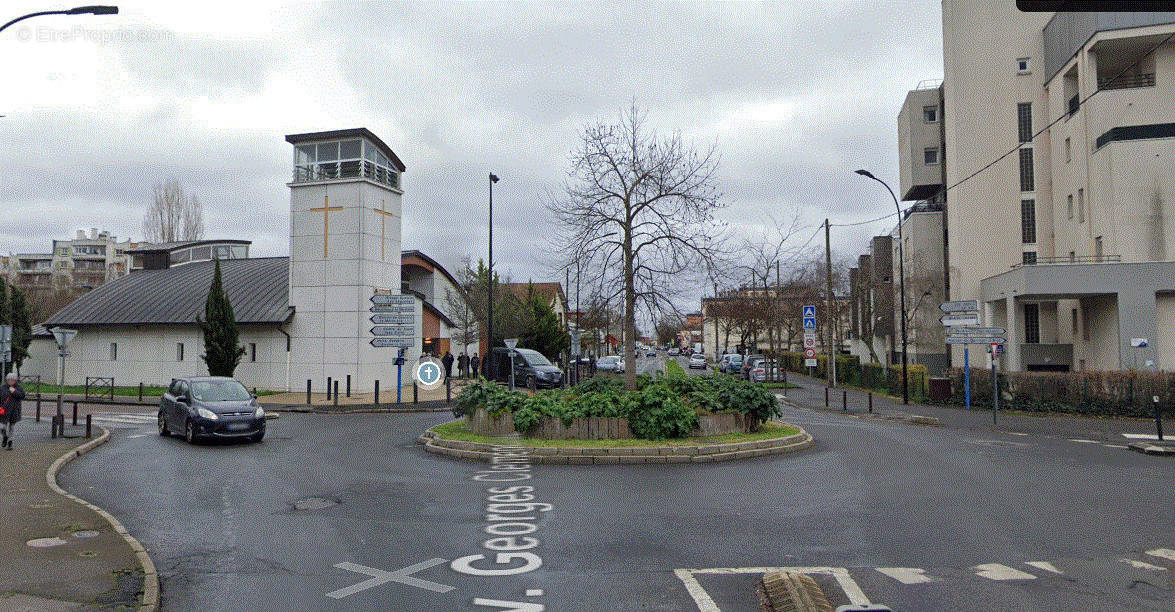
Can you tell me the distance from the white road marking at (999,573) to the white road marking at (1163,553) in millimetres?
1716

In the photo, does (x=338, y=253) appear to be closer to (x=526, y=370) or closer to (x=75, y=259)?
(x=526, y=370)

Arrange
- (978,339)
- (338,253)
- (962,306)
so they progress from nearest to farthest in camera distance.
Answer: (978,339) → (962,306) → (338,253)

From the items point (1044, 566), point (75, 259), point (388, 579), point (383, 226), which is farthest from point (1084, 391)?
point (75, 259)

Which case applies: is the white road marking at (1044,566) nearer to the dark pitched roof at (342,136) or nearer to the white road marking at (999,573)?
the white road marking at (999,573)

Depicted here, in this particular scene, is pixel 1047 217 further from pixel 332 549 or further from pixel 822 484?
pixel 332 549

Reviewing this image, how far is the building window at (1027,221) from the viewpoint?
40.6m

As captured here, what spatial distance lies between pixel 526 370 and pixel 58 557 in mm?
25680

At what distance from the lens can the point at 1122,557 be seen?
717 centimetres

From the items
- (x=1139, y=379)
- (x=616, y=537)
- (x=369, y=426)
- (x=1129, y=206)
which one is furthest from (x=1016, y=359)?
(x=616, y=537)

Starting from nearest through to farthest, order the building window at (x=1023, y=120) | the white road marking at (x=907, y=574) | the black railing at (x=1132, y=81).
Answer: the white road marking at (x=907, y=574) → the black railing at (x=1132, y=81) → the building window at (x=1023, y=120)

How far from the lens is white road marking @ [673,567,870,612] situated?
575 cm

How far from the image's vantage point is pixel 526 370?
107ft

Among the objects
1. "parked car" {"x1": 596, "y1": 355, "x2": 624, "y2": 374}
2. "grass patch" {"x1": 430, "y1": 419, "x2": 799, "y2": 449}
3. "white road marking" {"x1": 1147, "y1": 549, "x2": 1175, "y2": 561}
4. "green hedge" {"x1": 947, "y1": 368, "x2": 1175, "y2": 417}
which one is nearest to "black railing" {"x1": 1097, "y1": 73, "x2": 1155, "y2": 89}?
"green hedge" {"x1": 947, "y1": 368, "x2": 1175, "y2": 417}

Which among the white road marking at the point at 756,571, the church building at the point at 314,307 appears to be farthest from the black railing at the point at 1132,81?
the white road marking at the point at 756,571
